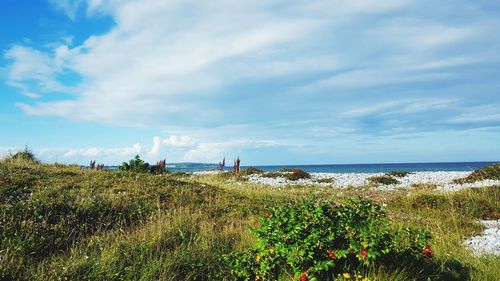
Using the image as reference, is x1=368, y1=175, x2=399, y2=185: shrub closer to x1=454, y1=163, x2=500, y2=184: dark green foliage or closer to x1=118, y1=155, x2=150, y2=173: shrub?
x1=454, y1=163, x2=500, y2=184: dark green foliage

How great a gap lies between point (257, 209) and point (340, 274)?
6.48 meters

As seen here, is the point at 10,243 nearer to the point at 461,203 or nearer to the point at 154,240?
the point at 154,240

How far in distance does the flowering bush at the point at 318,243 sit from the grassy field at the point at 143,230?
0.27m

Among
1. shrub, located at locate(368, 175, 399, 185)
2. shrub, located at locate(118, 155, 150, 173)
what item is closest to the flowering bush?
shrub, located at locate(118, 155, 150, 173)

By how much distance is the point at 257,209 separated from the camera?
1188cm

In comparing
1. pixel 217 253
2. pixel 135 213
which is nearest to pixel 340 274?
pixel 217 253

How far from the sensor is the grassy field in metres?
5.86

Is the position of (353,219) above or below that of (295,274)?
above

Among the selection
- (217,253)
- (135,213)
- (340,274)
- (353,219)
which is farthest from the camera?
(135,213)

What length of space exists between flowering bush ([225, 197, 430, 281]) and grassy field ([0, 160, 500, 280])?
27cm

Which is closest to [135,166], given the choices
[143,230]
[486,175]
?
[143,230]

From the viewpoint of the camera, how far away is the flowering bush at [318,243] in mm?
5316

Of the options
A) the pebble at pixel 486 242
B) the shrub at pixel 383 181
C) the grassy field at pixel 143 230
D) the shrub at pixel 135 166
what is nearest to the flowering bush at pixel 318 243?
the grassy field at pixel 143 230

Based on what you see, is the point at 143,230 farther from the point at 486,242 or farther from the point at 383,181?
the point at 383,181
